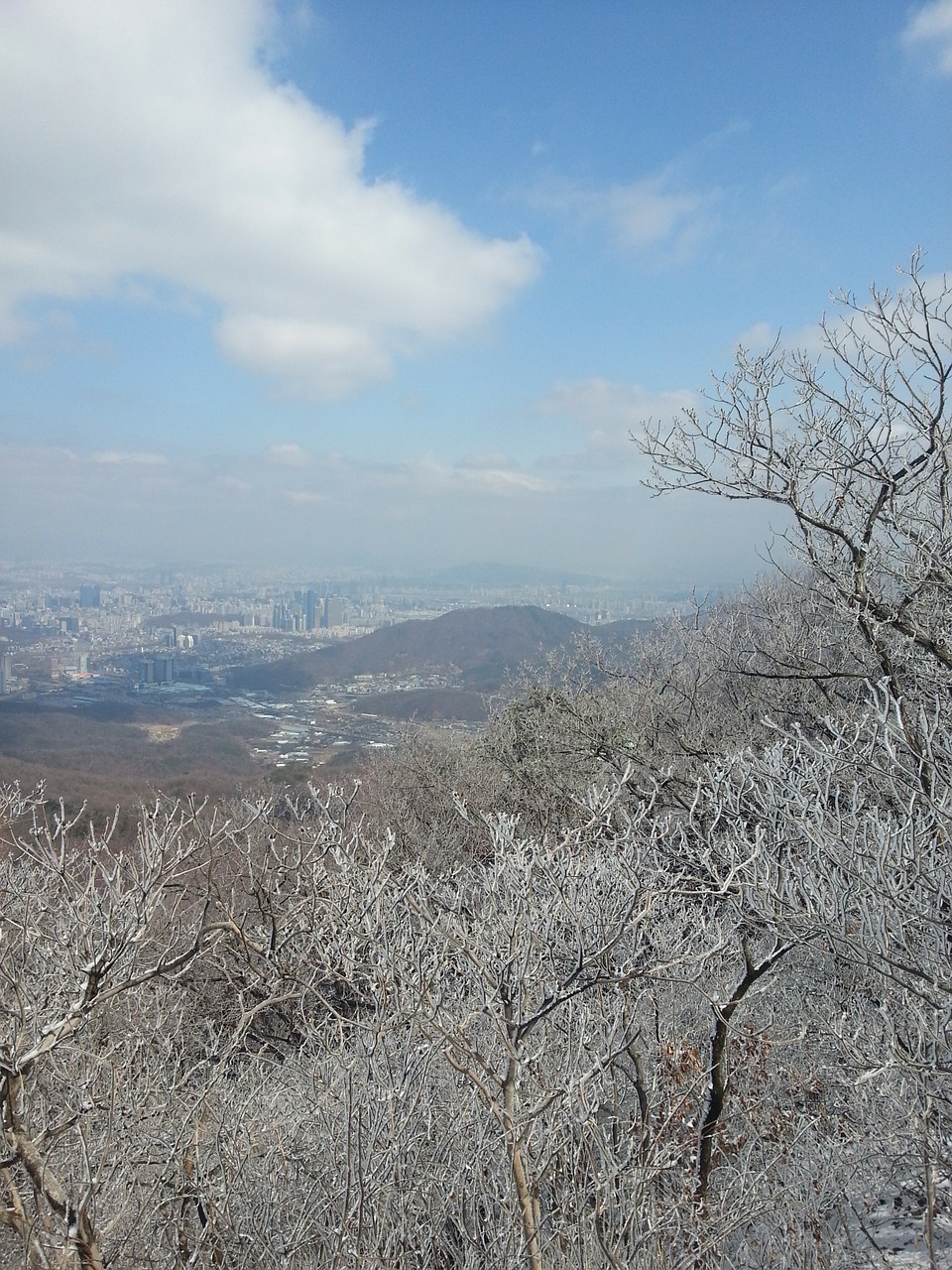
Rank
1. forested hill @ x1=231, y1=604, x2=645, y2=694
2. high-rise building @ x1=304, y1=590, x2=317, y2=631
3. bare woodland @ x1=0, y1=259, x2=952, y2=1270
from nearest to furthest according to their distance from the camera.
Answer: bare woodland @ x1=0, y1=259, x2=952, y2=1270
forested hill @ x1=231, y1=604, x2=645, y2=694
high-rise building @ x1=304, y1=590, x2=317, y2=631

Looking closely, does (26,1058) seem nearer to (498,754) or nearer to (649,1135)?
(649,1135)

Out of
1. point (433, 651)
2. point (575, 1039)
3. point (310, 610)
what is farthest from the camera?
Result: point (310, 610)

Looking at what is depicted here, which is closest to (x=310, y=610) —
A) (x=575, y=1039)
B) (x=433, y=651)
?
(x=433, y=651)

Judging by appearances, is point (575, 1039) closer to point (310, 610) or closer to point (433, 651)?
point (433, 651)

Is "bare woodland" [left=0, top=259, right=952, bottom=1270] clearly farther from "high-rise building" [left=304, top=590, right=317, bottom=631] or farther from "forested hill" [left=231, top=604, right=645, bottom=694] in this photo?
"high-rise building" [left=304, top=590, right=317, bottom=631]

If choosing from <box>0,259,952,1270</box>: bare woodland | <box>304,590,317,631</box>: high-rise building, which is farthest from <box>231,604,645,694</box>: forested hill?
<box>0,259,952,1270</box>: bare woodland

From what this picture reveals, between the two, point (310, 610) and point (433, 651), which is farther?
point (310, 610)

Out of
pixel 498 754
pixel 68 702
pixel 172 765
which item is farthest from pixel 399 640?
pixel 498 754

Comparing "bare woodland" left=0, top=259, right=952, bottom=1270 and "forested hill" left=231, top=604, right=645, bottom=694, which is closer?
"bare woodland" left=0, top=259, right=952, bottom=1270

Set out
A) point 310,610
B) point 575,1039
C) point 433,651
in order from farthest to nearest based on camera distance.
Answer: point 310,610
point 433,651
point 575,1039

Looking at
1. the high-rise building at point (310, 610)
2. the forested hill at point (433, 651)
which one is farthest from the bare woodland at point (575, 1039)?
the high-rise building at point (310, 610)
